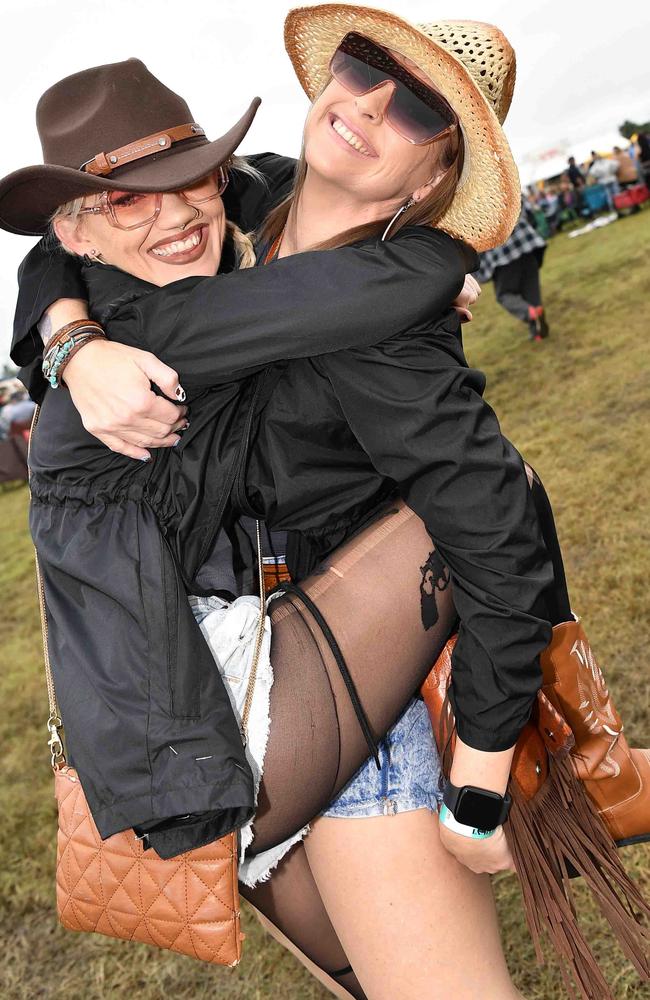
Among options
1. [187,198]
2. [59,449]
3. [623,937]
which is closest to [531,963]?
[623,937]

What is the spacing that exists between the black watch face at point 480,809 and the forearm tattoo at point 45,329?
1158 millimetres

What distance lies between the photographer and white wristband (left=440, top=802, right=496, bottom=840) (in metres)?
1.42

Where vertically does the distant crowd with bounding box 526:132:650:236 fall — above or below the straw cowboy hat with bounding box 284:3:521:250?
below

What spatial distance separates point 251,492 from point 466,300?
73 centimetres

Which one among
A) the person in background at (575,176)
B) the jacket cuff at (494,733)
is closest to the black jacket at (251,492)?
the jacket cuff at (494,733)

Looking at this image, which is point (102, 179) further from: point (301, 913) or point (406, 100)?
point (301, 913)

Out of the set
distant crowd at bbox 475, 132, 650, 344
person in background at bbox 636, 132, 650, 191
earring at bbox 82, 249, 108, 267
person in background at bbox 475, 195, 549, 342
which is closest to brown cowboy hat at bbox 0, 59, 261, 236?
earring at bbox 82, 249, 108, 267

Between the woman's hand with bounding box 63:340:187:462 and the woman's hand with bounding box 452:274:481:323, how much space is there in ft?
2.01

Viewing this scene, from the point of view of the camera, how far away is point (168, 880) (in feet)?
4.49

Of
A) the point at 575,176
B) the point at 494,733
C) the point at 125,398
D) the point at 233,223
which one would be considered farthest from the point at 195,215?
the point at 575,176

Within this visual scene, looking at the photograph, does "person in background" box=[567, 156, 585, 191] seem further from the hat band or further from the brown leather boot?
the brown leather boot

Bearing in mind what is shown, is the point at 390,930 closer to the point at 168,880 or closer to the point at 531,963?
the point at 168,880

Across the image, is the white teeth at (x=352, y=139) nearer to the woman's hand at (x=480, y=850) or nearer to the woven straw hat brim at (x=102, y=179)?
the woven straw hat brim at (x=102, y=179)

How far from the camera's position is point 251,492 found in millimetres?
1504
